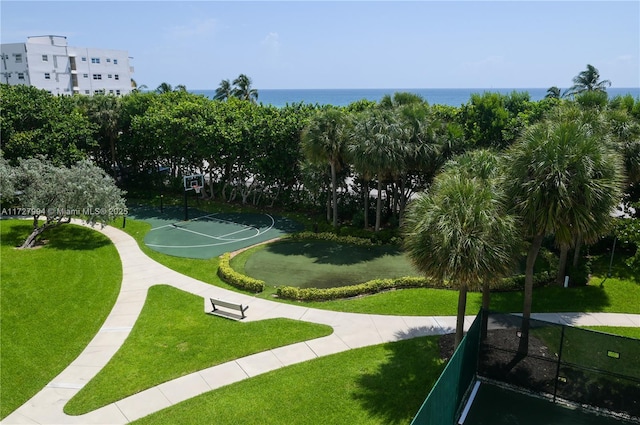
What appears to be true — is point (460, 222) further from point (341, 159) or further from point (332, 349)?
point (341, 159)

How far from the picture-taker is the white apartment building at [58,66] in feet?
252

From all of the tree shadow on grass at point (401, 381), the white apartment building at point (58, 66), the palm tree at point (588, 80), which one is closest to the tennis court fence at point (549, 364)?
the tree shadow on grass at point (401, 381)

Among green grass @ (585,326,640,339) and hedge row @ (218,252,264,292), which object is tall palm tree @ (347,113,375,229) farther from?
green grass @ (585,326,640,339)

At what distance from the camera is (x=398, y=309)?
56.4 ft

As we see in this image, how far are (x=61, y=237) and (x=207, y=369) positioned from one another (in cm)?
1736

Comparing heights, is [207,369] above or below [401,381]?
below

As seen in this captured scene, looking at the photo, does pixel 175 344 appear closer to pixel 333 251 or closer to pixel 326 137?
pixel 333 251

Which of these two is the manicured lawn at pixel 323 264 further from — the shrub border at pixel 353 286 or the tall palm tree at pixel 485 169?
the tall palm tree at pixel 485 169

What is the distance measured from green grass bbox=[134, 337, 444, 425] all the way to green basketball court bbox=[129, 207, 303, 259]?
40.1ft

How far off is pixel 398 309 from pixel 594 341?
6.93 m

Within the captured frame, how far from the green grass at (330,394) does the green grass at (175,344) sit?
161cm

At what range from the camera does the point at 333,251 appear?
2475cm

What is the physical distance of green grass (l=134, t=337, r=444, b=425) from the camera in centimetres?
1142

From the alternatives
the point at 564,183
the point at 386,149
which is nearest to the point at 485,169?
the point at 564,183
